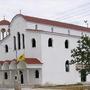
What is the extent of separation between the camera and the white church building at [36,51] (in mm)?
57812

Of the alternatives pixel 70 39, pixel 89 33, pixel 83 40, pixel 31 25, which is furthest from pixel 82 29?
pixel 83 40

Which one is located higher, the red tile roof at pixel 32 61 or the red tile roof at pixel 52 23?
the red tile roof at pixel 52 23

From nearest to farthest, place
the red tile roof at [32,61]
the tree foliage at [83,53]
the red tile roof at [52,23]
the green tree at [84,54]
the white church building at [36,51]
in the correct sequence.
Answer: the green tree at [84,54] → the tree foliage at [83,53] → the red tile roof at [32,61] → the white church building at [36,51] → the red tile roof at [52,23]

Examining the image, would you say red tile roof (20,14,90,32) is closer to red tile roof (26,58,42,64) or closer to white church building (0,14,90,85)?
white church building (0,14,90,85)

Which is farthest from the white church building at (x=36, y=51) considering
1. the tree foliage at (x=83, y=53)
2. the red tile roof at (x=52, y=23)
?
the tree foliage at (x=83, y=53)

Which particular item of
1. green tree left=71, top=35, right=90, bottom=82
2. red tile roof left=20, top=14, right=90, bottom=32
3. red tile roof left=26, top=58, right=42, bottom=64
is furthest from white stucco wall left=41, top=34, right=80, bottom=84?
green tree left=71, top=35, right=90, bottom=82

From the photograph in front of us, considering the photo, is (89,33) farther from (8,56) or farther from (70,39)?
(8,56)

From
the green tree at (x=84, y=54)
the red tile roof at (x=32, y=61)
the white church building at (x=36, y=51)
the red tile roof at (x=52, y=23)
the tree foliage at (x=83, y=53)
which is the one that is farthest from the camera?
the red tile roof at (x=52, y=23)

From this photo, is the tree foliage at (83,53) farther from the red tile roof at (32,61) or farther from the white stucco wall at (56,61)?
the white stucco wall at (56,61)

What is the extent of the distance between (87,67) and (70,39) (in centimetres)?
2392

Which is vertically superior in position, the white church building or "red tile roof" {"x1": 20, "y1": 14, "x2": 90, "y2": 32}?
"red tile roof" {"x1": 20, "y1": 14, "x2": 90, "y2": 32}

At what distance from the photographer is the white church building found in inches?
2276

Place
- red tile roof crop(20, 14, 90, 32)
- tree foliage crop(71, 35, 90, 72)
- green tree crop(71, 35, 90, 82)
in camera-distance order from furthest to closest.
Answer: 1. red tile roof crop(20, 14, 90, 32)
2. tree foliage crop(71, 35, 90, 72)
3. green tree crop(71, 35, 90, 82)

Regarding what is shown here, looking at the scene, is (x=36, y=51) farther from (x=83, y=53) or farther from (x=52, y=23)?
(x=83, y=53)
